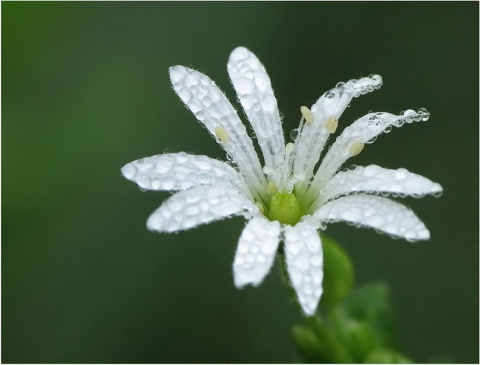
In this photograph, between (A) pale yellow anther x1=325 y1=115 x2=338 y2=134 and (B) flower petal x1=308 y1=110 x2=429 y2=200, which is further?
(A) pale yellow anther x1=325 y1=115 x2=338 y2=134

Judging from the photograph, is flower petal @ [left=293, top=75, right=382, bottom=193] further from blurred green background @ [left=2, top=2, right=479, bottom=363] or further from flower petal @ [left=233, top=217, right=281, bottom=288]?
blurred green background @ [left=2, top=2, right=479, bottom=363]

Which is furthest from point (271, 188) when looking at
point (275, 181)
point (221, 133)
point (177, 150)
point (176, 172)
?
point (177, 150)

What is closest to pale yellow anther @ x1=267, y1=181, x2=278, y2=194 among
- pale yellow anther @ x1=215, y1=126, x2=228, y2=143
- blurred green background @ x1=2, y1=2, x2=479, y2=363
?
pale yellow anther @ x1=215, y1=126, x2=228, y2=143

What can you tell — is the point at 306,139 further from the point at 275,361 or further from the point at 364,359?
the point at 275,361

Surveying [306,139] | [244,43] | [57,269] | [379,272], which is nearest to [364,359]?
[306,139]

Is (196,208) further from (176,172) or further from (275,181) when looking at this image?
(275,181)

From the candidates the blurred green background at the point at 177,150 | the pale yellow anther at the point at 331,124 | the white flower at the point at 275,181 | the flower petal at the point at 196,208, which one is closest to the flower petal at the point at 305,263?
the white flower at the point at 275,181
